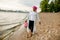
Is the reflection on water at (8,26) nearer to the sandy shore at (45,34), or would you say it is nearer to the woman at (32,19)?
the sandy shore at (45,34)

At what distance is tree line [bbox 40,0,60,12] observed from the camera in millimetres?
44425

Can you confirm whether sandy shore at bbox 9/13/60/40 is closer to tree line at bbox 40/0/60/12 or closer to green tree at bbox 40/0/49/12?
tree line at bbox 40/0/60/12

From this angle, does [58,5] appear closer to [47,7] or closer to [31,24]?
[47,7]

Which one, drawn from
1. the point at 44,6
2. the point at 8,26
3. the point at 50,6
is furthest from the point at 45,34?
the point at 44,6

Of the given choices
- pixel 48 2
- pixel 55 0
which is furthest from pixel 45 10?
pixel 55 0

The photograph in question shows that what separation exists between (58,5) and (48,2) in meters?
6.95

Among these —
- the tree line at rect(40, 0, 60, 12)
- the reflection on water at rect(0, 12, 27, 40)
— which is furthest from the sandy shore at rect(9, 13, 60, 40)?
the tree line at rect(40, 0, 60, 12)

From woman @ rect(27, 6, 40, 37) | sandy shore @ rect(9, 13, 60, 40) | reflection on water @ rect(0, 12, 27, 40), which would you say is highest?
woman @ rect(27, 6, 40, 37)

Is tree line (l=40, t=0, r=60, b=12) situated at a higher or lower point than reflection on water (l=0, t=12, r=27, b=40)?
higher

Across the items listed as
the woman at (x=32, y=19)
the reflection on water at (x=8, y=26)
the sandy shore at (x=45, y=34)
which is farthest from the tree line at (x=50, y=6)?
the woman at (x=32, y=19)

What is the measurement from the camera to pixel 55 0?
149 ft

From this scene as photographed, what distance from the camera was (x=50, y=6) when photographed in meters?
46.8

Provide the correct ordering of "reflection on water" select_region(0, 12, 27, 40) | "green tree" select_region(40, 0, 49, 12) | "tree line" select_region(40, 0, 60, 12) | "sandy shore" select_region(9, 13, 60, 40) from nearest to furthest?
1. "sandy shore" select_region(9, 13, 60, 40)
2. "reflection on water" select_region(0, 12, 27, 40)
3. "tree line" select_region(40, 0, 60, 12)
4. "green tree" select_region(40, 0, 49, 12)

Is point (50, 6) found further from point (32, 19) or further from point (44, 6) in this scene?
point (32, 19)
